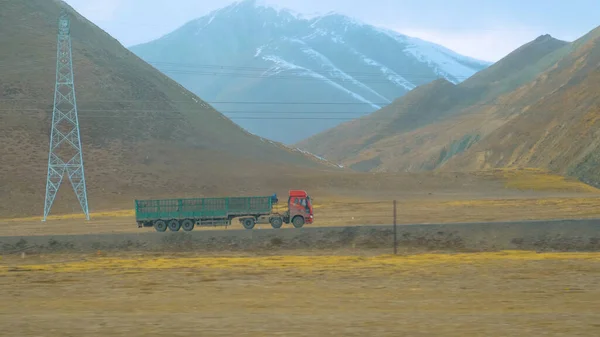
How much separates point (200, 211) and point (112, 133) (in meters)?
81.9

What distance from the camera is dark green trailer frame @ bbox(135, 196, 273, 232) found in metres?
52.9

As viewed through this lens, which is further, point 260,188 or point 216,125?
point 216,125

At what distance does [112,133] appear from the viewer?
430 ft

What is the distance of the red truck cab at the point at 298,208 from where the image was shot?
5266 cm

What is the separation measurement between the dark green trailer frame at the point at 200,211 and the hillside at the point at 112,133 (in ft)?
153

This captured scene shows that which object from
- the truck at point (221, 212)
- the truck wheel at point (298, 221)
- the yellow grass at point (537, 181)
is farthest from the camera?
the yellow grass at point (537, 181)

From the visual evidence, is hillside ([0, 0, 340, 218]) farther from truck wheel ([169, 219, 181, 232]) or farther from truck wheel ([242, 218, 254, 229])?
truck wheel ([242, 218, 254, 229])

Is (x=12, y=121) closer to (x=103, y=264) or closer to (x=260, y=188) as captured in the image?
(x=260, y=188)

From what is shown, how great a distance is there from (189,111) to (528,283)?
5249 inches

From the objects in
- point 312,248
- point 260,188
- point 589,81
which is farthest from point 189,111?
point 312,248

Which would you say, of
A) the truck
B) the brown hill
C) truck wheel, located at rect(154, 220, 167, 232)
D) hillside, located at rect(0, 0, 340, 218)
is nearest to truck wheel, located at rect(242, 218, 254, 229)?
the truck

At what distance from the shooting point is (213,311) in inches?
825

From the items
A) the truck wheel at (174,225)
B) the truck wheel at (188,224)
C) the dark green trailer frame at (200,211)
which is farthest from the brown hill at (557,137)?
the truck wheel at (174,225)

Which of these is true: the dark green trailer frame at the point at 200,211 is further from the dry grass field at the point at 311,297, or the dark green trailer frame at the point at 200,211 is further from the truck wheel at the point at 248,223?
the dry grass field at the point at 311,297
